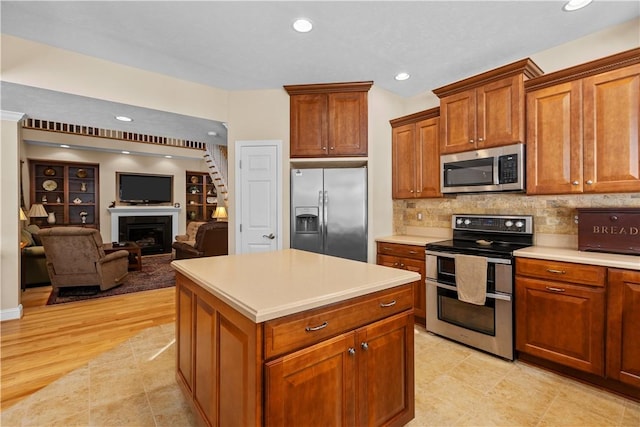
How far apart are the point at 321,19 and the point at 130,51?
1.84 metres

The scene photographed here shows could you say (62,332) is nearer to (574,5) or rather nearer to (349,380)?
(349,380)

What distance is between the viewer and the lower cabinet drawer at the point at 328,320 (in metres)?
1.11

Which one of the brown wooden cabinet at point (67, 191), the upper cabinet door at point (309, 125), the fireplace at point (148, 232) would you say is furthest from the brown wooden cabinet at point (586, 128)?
the brown wooden cabinet at point (67, 191)

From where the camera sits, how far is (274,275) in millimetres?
1573

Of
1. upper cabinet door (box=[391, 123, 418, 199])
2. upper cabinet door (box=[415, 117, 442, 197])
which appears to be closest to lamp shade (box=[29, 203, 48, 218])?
upper cabinet door (box=[391, 123, 418, 199])

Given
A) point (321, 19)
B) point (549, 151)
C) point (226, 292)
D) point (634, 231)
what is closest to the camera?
point (226, 292)

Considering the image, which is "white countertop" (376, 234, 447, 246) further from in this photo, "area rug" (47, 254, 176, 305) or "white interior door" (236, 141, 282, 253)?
"area rug" (47, 254, 176, 305)

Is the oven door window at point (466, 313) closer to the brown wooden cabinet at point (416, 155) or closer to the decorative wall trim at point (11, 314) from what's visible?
the brown wooden cabinet at point (416, 155)

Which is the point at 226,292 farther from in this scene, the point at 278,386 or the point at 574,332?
the point at 574,332

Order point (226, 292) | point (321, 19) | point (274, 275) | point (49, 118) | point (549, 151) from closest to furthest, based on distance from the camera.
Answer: point (226, 292) → point (274, 275) → point (321, 19) → point (549, 151) → point (49, 118)

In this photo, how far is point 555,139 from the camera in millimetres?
2447

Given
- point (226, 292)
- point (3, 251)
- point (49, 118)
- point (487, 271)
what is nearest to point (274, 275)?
point (226, 292)

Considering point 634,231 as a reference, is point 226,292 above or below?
below

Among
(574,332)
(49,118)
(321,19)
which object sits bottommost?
(574,332)
